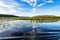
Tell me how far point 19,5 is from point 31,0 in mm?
189

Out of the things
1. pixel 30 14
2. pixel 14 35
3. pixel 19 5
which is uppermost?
pixel 19 5

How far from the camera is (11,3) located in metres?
1.86

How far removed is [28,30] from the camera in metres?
1.88

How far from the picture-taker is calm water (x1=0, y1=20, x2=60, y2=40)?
1.86 m

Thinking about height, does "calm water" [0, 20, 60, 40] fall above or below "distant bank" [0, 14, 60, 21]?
below

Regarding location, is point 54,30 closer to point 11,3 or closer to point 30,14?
point 30,14

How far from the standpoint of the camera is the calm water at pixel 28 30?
6.10ft

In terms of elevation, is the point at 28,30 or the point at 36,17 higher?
the point at 36,17

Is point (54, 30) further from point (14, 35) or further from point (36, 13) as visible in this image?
point (14, 35)

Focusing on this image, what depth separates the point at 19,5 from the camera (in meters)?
1.88

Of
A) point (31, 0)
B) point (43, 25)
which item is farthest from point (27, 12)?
point (43, 25)

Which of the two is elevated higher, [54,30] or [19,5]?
[19,5]

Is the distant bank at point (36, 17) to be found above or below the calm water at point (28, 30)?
above

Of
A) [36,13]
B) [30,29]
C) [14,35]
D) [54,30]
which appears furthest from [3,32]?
[54,30]
